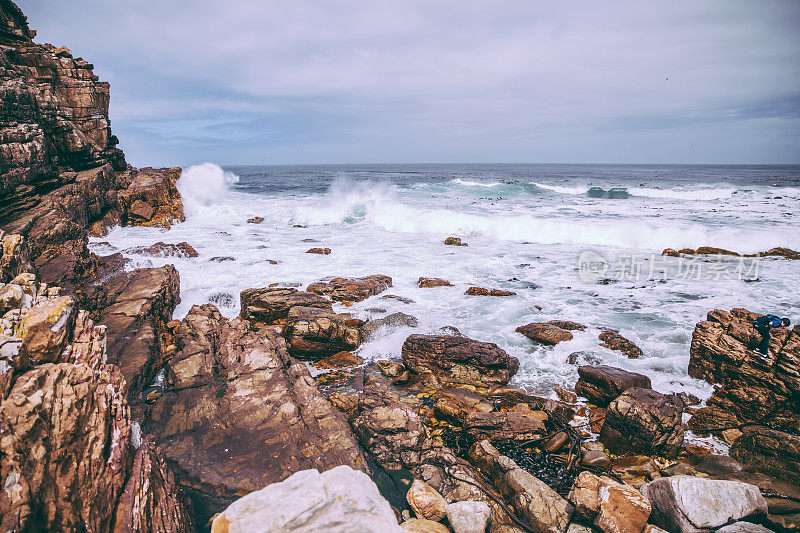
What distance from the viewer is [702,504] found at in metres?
3.84

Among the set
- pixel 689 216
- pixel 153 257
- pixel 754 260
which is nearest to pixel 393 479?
pixel 153 257

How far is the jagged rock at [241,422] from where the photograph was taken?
187 inches

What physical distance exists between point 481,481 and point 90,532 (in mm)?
4114

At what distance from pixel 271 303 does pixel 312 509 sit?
8.37m

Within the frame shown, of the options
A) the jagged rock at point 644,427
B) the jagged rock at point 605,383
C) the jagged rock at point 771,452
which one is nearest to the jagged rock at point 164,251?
the jagged rock at point 605,383

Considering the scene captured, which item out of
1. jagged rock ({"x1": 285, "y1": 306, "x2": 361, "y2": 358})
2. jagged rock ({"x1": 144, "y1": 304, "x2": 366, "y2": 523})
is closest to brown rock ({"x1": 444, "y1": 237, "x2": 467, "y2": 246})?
jagged rock ({"x1": 285, "y1": 306, "x2": 361, "y2": 358})

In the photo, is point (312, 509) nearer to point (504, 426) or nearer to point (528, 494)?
point (528, 494)

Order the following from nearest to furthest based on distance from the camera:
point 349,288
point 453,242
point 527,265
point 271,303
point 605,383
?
point 605,383
point 271,303
point 349,288
point 527,265
point 453,242

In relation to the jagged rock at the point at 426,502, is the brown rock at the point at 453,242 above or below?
above

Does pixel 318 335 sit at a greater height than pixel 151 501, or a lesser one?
lesser

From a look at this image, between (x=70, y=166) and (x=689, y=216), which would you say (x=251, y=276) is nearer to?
(x=70, y=166)

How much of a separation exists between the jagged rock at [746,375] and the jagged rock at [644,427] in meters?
0.97

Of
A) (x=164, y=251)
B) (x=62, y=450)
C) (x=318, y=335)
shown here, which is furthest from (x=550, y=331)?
(x=164, y=251)

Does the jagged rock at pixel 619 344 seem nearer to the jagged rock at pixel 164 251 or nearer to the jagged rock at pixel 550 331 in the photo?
the jagged rock at pixel 550 331
